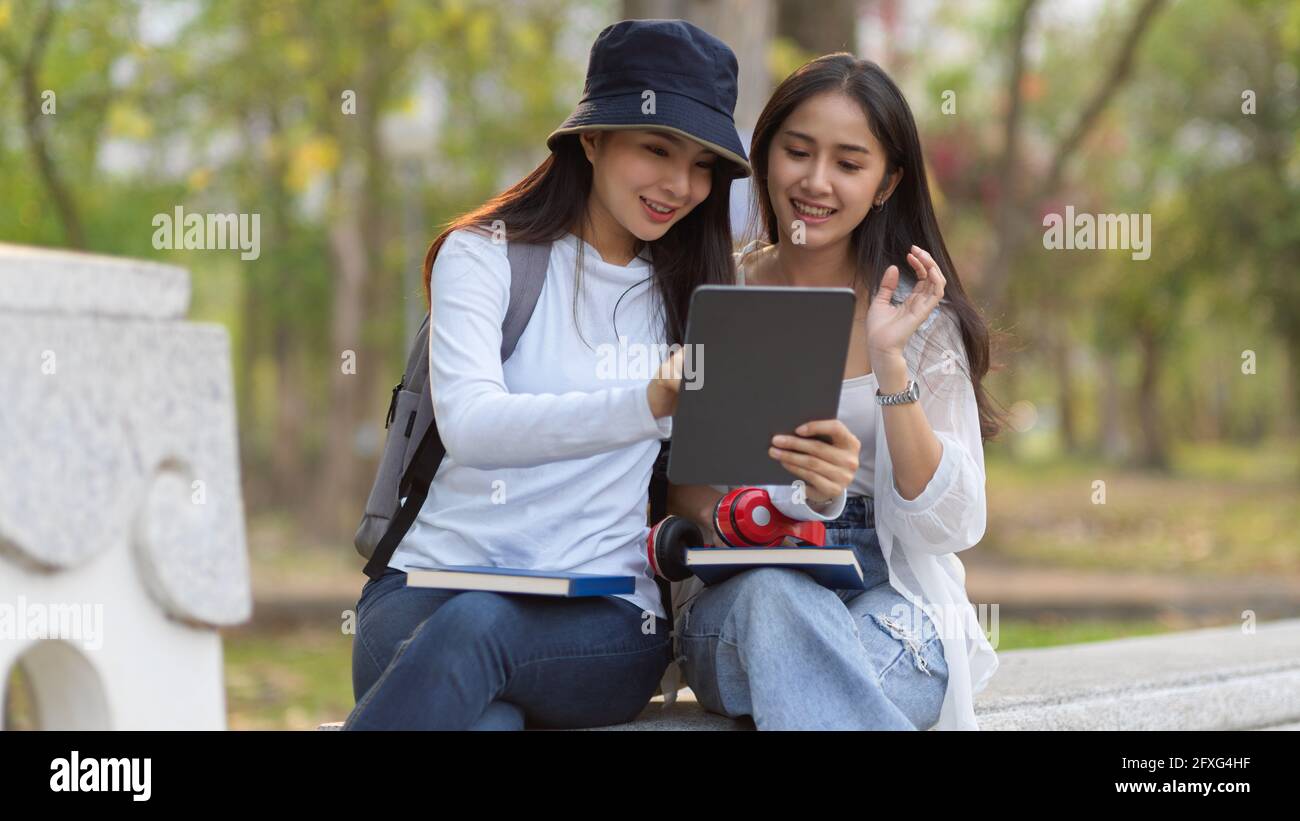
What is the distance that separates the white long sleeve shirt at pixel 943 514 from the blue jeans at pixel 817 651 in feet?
0.12

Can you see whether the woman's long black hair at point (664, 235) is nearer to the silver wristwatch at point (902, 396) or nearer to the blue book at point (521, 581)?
the silver wristwatch at point (902, 396)

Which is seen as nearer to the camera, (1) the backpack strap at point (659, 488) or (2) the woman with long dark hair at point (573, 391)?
(2) the woman with long dark hair at point (573, 391)

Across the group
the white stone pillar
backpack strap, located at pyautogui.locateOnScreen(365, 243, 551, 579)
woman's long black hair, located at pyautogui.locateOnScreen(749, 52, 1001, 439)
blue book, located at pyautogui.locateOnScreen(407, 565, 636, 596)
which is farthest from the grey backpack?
woman's long black hair, located at pyautogui.locateOnScreen(749, 52, 1001, 439)

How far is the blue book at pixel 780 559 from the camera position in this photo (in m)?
2.75

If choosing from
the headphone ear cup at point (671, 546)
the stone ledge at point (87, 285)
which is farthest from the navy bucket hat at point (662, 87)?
the stone ledge at point (87, 285)

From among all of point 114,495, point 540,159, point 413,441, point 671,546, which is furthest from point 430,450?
point 540,159

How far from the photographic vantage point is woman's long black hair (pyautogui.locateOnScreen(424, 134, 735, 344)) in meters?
3.04

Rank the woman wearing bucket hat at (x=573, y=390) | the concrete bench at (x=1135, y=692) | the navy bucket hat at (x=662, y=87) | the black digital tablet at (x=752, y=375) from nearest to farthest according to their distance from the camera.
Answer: the black digital tablet at (x=752, y=375) < the woman wearing bucket hat at (x=573, y=390) < the navy bucket hat at (x=662, y=87) < the concrete bench at (x=1135, y=692)

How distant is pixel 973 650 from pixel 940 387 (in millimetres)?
578

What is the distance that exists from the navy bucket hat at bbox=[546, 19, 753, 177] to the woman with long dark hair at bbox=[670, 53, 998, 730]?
0.90 feet

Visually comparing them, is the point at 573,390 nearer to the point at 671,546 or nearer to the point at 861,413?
the point at 671,546

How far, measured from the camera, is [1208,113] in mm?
19750

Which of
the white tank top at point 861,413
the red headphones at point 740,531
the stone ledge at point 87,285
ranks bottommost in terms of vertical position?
the red headphones at point 740,531
